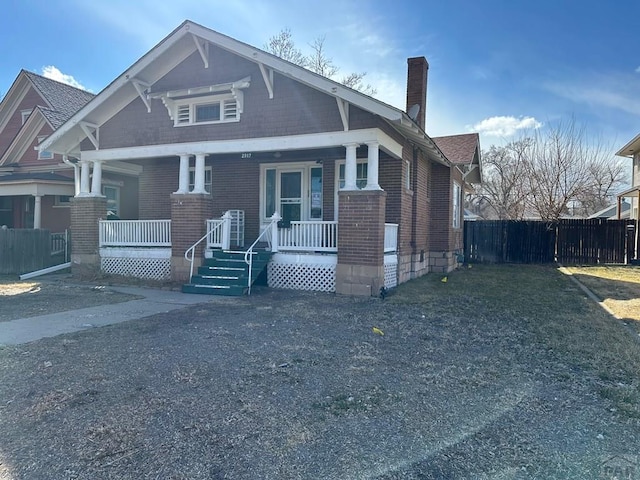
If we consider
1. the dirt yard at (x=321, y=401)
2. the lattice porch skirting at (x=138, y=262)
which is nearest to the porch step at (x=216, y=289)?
the lattice porch skirting at (x=138, y=262)

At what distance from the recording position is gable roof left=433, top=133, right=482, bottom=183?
16516mm

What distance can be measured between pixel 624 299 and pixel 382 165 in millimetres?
6631

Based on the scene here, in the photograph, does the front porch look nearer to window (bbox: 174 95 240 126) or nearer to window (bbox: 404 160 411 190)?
window (bbox: 404 160 411 190)

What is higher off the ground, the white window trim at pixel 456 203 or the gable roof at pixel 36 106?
the gable roof at pixel 36 106

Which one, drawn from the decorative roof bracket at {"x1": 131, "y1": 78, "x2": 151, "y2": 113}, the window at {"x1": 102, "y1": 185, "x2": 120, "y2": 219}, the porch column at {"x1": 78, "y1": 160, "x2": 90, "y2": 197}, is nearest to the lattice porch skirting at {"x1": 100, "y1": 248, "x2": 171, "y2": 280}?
the porch column at {"x1": 78, "y1": 160, "x2": 90, "y2": 197}

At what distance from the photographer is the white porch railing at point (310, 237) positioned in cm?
1091

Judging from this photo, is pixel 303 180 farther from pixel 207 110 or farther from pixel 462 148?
pixel 462 148

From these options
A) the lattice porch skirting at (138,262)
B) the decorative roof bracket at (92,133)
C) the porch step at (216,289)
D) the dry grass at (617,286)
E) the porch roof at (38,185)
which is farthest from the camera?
the porch roof at (38,185)

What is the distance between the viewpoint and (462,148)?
57.7 feet

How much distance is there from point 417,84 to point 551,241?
1071 centimetres

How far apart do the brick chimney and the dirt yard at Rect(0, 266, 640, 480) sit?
10084 millimetres

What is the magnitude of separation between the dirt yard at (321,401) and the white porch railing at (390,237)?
11.6 ft

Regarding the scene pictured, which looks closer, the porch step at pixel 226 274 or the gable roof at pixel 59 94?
the porch step at pixel 226 274

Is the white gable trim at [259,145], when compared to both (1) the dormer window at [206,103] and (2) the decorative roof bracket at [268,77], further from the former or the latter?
(2) the decorative roof bracket at [268,77]
